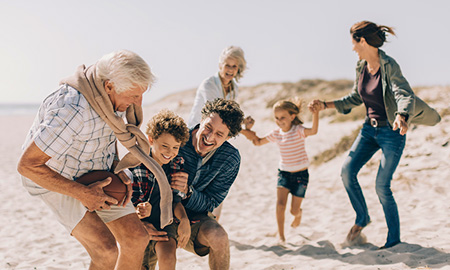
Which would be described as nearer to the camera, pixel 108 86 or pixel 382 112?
pixel 108 86

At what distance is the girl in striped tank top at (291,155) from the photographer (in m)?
5.21

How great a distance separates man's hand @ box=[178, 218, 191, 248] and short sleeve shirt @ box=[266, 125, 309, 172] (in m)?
2.27

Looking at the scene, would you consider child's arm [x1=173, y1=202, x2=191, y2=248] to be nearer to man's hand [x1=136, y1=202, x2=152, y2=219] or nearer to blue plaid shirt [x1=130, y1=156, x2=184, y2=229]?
blue plaid shirt [x1=130, y1=156, x2=184, y2=229]

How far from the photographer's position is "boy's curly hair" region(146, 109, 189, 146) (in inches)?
124

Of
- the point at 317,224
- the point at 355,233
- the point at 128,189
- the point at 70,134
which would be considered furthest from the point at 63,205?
the point at 317,224

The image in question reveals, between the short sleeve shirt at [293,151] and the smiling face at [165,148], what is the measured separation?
2344mm

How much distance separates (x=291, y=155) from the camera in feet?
17.3

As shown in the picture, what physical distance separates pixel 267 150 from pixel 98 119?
10.9 meters

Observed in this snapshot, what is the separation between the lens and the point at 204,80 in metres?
5.05

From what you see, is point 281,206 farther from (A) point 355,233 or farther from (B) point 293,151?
(A) point 355,233

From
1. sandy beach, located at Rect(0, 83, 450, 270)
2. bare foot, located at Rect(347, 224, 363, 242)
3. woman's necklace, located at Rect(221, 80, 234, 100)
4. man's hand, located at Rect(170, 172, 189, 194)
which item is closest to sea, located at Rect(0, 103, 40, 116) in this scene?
sandy beach, located at Rect(0, 83, 450, 270)

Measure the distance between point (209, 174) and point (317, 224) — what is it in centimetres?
310

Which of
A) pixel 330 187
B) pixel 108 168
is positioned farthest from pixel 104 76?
pixel 330 187

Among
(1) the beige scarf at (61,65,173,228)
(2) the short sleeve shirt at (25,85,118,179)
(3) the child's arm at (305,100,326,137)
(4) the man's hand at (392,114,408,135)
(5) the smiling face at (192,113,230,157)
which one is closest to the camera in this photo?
(2) the short sleeve shirt at (25,85,118,179)
